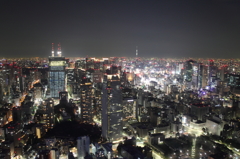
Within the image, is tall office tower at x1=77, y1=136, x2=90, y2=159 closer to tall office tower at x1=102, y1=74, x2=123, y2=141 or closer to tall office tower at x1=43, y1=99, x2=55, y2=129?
tall office tower at x1=102, y1=74, x2=123, y2=141

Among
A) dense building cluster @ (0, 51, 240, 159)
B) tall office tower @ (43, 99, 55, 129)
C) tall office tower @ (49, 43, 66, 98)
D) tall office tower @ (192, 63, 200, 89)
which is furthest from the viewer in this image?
tall office tower @ (192, 63, 200, 89)

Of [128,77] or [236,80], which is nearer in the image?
[236,80]

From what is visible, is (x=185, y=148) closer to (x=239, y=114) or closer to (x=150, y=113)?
(x=150, y=113)

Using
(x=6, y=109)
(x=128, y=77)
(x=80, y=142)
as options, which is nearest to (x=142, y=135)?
(x=80, y=142)

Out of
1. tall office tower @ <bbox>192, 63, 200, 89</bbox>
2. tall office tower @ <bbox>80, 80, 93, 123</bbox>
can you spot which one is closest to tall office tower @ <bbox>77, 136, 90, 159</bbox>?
tall office tower @ <bbox>80, 80, 93, 123</bbox>

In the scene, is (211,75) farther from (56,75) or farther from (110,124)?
(110,124)

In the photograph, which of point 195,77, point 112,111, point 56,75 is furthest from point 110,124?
point 195,77

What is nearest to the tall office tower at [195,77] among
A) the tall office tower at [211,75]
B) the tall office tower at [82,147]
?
the tall office tower at [211,75]
